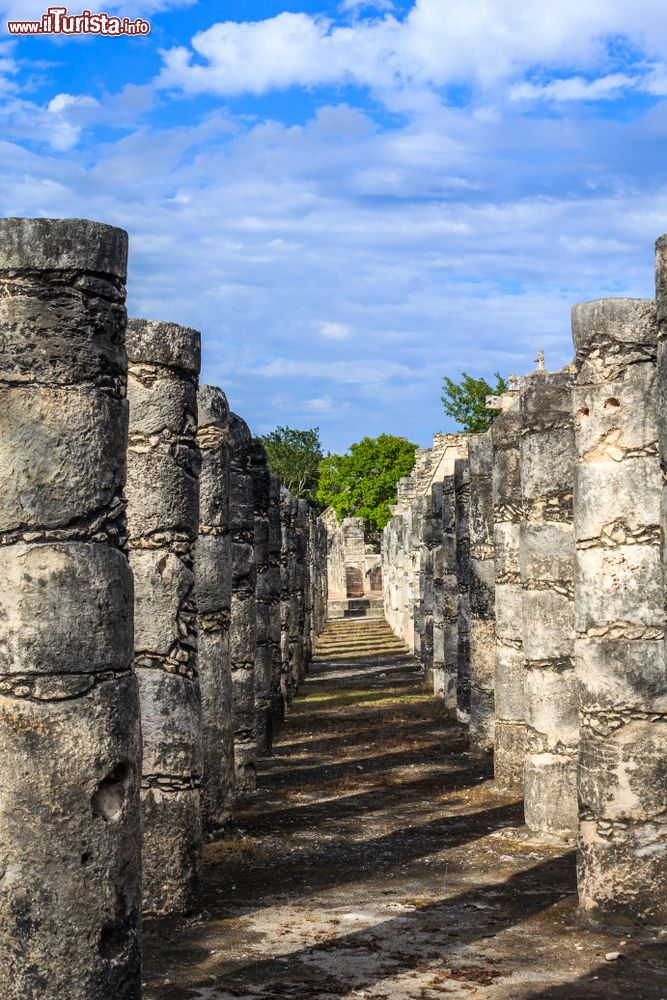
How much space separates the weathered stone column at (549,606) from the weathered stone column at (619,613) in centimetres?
198

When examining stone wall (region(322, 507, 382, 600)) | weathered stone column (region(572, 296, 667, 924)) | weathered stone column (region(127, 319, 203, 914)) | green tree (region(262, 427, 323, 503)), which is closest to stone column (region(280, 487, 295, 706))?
weathered stone column (region(127, 319, 203, 914))

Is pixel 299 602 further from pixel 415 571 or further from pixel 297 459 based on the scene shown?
pixel 297 459

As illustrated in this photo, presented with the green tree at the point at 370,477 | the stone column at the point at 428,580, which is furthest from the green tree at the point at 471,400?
the stone column at the point at 428,580

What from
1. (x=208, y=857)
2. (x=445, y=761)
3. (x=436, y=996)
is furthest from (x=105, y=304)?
(x=445, y=761)

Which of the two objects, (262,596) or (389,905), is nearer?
(389,905)

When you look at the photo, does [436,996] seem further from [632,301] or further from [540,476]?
[540,476]

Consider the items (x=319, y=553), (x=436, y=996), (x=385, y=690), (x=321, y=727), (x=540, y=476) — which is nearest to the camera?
(x=436, y=996)

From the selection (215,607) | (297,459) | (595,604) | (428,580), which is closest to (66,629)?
(595,604)

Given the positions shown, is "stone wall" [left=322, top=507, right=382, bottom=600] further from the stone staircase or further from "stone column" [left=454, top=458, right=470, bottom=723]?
"stone column" [left=454, top=458, right=470, bottom=723]

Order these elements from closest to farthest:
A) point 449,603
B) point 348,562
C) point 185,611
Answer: point 185,611 < point 449,603 < point 348,562

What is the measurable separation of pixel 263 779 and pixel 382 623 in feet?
104

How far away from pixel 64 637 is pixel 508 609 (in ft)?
27.4

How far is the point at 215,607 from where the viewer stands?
36.1ft

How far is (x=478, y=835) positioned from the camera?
445 inches
